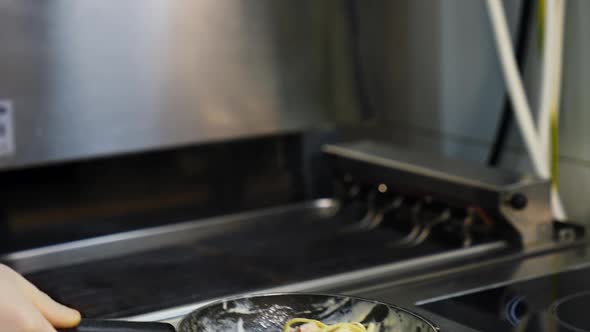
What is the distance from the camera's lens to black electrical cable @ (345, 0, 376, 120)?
1.48 metres

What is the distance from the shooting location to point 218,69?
53.6 inches

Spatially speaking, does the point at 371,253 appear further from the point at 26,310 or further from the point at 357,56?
the point at 26,310

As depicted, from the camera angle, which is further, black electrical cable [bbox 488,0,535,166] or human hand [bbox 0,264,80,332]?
black electrical cable [bbox 488,0,535,166]

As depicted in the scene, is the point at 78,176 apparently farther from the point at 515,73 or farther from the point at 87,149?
the point at 515,73

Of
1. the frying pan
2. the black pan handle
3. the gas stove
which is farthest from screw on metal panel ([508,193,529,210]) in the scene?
the black pan handle

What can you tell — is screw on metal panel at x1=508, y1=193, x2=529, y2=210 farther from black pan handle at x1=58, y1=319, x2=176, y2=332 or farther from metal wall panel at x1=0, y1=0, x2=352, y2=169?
black pan handle at x1=58, y1=319, x2=176, y2=332

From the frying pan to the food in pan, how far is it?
0.01 metres

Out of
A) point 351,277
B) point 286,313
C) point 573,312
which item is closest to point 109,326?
point 286,313

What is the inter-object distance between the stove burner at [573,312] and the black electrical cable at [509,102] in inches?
13.9

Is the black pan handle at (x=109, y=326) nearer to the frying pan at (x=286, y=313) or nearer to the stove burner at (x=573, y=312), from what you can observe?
the frying pan at (x=286, y=313)

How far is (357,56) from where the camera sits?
1.49m

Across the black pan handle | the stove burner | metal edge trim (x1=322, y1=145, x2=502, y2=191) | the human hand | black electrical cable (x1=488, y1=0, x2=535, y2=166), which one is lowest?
the stove burner

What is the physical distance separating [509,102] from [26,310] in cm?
80

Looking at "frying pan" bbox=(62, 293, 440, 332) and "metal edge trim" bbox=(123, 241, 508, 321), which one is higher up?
"frying pan" bbox=(62, 293, 440, 332)
